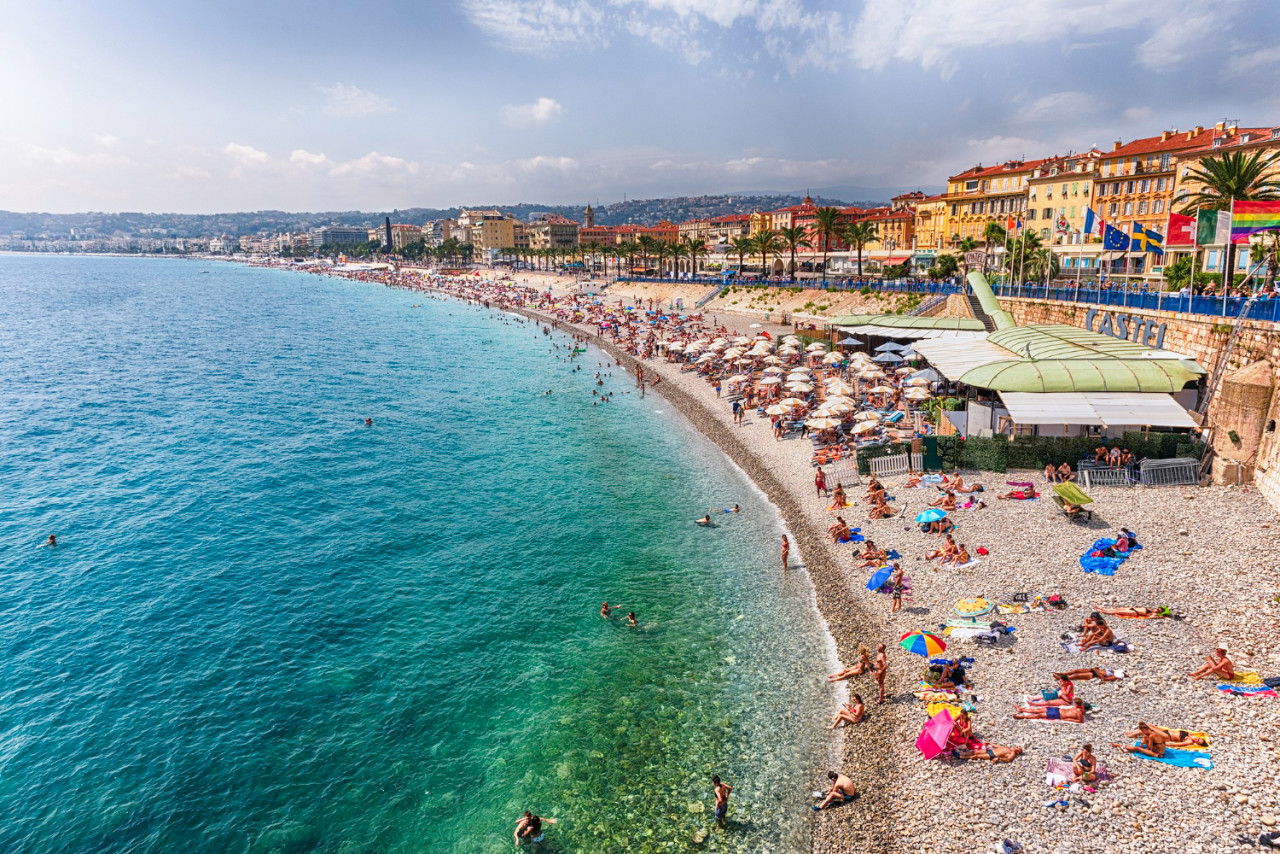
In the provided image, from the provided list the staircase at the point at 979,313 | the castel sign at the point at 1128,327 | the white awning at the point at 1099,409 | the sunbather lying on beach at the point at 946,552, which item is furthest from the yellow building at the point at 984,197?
the sunbather lying on beach at the point at 946,552

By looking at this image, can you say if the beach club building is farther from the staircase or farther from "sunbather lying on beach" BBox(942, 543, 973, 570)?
the staircase

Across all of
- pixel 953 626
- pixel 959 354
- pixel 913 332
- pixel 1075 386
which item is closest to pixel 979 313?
pixel 913 332

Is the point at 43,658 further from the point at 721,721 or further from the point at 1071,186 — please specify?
the point at 1071,186

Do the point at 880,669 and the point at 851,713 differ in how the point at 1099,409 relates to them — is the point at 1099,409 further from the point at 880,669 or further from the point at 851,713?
the point at 851,713

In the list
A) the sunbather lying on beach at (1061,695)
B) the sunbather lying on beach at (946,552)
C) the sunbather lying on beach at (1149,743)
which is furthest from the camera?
the sunbather lying on beach at (946,552)

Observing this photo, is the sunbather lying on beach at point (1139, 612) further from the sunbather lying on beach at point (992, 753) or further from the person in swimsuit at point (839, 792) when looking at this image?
the person in swimsuit at point (839, 792)

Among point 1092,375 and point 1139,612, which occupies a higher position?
point 1092,375
